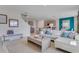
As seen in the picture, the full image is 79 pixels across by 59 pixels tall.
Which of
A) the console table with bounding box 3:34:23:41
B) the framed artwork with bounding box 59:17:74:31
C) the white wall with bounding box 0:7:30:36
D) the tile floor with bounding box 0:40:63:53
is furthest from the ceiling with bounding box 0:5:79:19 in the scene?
the tile floor with bounding box 0:40:63:53

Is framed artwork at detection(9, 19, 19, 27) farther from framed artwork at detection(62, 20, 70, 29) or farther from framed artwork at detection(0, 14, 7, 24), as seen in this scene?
framed artwork at detection(62, 20, 70, 29)

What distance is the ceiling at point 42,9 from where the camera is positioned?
189 centimetres

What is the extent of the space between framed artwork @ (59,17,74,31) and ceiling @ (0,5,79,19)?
0.65 feet

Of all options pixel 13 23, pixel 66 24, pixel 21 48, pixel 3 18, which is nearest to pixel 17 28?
pixel 13 23

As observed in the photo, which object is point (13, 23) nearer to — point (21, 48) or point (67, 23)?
point (21, 48)

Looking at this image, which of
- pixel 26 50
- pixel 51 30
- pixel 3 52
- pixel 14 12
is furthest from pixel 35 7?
pixel 3 52

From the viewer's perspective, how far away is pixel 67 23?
2021mm

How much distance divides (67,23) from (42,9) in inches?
27.3

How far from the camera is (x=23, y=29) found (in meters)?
2.17

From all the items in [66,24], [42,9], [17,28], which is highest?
[42,9]

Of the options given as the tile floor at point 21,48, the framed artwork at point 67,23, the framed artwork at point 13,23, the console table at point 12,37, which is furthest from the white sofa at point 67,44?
the framed artwork at point 13,23

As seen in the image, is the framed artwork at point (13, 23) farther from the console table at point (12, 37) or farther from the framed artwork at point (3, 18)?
the console table at point (12, 37)
